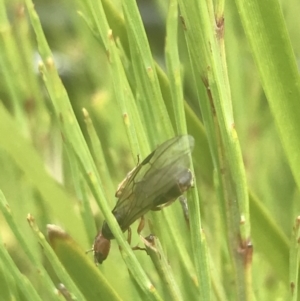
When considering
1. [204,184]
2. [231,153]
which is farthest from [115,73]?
[204,184]

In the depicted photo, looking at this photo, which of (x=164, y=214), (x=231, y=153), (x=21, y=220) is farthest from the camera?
(x=21, y=220)

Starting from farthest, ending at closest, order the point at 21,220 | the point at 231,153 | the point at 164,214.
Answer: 1. the point at 21,220
2. the point at 164,214
3. the point at 231,153

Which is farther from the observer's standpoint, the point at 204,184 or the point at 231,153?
the point at 204,184

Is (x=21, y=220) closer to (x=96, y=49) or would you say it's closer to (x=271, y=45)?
(x=96, y=49)

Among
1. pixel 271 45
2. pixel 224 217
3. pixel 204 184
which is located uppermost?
pixel 271 45

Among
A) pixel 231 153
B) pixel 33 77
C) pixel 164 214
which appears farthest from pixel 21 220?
pixel 231 153

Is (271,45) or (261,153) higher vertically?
(271,45)
